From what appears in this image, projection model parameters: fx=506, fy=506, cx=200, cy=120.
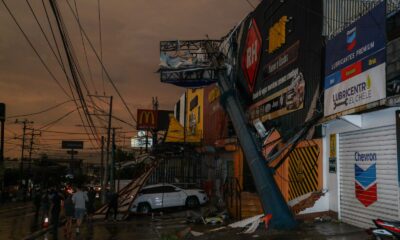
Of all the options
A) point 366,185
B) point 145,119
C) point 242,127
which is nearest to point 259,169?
point 242,127

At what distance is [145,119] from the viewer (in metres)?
50.1

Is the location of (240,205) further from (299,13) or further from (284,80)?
(299,13)

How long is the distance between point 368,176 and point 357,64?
3048mm

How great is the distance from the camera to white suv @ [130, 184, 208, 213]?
27766 millimetres

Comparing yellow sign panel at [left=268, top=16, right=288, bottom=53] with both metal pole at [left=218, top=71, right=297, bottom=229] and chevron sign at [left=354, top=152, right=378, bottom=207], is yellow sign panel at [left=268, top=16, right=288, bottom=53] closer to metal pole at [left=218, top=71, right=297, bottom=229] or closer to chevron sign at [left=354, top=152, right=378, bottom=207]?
metal pole at [left=218, top=71, right=297, bottom=229]

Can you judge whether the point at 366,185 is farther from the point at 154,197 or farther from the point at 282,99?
the point at 154,197

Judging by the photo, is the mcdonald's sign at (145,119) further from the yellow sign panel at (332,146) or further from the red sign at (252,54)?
the yellow sign panel at (332,146)

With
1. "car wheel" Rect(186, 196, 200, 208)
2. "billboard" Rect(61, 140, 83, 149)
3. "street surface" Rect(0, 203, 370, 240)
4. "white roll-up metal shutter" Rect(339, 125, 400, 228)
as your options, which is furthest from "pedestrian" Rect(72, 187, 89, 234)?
"billboard" Rect(61, 140, 83, 149)

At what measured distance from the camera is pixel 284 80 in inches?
784

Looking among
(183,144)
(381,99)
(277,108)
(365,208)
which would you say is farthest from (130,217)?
(381,99)

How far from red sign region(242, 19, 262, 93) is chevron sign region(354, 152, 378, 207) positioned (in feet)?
33.5

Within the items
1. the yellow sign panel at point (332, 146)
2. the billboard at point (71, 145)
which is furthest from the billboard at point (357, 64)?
the billboard at point (71, 145)

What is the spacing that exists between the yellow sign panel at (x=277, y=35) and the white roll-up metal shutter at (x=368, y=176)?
6.19m

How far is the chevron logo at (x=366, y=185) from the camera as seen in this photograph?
13211 millimetres
